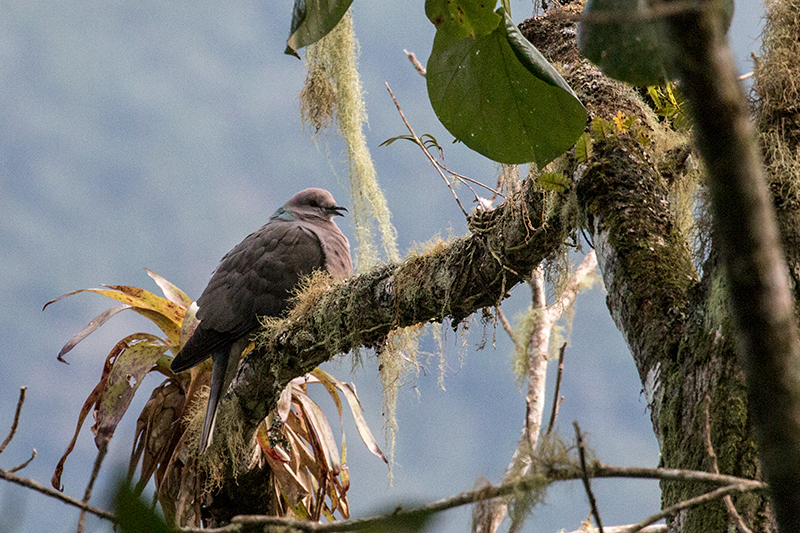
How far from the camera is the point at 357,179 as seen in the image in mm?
2838

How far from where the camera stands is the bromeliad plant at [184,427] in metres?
2.76

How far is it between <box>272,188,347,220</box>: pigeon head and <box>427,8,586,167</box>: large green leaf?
2.31m

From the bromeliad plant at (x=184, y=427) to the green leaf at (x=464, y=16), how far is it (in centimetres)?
191

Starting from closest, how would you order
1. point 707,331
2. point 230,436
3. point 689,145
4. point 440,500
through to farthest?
1. point 440,500
2. point 707,331
3. point 689,145
4. point 230,436

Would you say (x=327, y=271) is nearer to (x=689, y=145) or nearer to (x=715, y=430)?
(x=689, y=145)

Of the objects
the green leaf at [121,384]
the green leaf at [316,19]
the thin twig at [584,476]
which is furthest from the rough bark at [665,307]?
the green leaf at [121,384]

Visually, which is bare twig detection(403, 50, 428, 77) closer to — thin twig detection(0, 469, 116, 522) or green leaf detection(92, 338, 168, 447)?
green leaf detection(92, 338, 168, 447)

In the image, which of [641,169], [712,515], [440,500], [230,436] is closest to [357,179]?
[230,436]

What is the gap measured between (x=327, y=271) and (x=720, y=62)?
9.38ft

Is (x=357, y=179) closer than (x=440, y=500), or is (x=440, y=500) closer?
(x=440, y=500)

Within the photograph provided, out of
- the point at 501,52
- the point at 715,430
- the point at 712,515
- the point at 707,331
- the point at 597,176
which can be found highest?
the point at 501,52

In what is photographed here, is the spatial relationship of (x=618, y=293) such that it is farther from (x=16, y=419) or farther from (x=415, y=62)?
(x=415, y=62)

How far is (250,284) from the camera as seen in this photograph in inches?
121

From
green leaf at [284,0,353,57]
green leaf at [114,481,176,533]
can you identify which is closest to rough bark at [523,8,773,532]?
green leaf at [284,0,353,57]
